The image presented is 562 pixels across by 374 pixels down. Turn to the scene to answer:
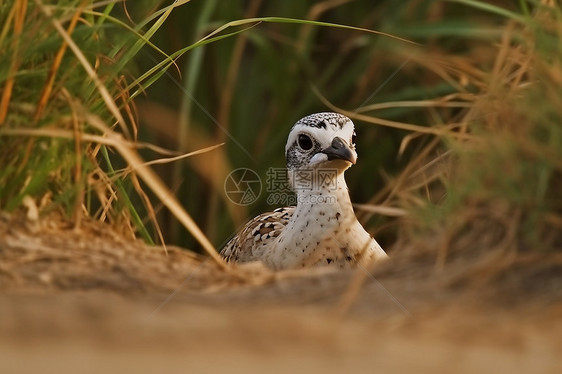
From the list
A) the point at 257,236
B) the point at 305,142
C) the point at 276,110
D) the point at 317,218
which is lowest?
the point at 257,236

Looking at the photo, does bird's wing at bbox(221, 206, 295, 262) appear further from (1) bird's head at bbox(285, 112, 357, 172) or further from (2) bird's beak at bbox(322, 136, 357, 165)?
(2) bird's beak at bbox(322, 136, 357, 165)

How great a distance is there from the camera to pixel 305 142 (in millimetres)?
4566

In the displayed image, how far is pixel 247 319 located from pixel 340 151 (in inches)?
74.4

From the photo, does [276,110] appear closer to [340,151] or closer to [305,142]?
[305,142]

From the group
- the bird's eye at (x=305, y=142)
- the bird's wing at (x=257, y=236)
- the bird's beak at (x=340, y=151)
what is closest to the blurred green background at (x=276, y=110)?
the bird's beak at (x=340, y=151)

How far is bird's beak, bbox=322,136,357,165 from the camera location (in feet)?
13.9

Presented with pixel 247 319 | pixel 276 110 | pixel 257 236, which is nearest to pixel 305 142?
pixel 257 236

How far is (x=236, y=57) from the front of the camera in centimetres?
590

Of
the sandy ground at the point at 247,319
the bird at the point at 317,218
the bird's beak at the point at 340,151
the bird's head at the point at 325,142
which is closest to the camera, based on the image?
the sandy ground at the point at 247,319

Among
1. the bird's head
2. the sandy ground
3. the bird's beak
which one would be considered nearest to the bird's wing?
the bird's head

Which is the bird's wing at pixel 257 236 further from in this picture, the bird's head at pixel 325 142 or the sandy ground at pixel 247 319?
the sandy ground at pixel 247 319

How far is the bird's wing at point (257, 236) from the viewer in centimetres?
462

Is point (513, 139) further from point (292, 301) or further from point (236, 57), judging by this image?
point (236, 57)

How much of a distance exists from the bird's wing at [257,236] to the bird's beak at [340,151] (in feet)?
1.50
